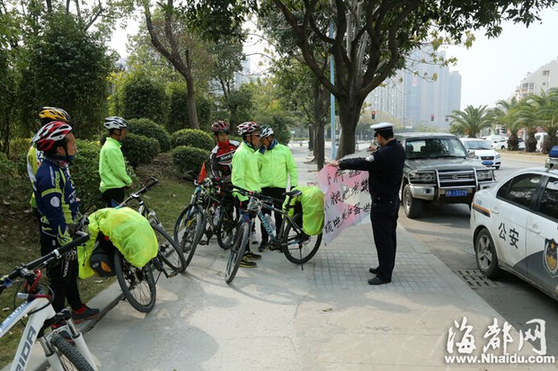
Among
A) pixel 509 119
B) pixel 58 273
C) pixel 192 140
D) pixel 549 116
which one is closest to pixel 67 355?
pixel 58 273

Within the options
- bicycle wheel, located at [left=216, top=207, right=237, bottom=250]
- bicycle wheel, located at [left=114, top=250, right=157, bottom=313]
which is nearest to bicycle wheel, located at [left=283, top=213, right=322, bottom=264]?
bicycle wheel, located at [left=216, top=207, right=237, bottom=250]

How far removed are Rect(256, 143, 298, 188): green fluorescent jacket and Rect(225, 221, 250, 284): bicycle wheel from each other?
→ 3.82ft

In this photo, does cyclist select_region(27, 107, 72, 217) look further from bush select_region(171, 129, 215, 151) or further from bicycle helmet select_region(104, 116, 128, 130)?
bush select_region(171, 129, 215, 151)

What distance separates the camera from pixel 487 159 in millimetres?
20250

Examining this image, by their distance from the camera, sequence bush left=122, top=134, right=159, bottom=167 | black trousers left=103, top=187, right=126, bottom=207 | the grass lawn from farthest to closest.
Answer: bush left=122, top=134, right=159, bottom=167 → black trousers left=103, top=187, right=126, bottom=207 → the grass lawn

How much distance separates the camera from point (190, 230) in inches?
237

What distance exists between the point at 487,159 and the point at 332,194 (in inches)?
667

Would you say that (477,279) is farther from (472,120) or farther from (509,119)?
→ (472,120)

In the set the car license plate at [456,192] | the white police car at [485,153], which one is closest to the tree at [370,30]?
the car license plate at [456,192]

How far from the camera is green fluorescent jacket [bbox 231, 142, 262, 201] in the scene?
19.2 ft

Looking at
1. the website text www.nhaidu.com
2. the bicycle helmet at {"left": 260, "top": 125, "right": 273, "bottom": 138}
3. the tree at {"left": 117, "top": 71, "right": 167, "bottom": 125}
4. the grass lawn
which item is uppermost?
the tree at {"left": 117, "top": 71, "right": 167, "bottom": 125}

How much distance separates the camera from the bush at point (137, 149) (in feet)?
36.1

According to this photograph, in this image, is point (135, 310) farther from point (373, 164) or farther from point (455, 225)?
point (455, 225)

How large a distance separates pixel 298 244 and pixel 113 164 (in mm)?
2620
